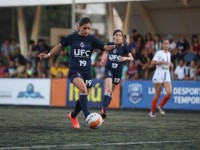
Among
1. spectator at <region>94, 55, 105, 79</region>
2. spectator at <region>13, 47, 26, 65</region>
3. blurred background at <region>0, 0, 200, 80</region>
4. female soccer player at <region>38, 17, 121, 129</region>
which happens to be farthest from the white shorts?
spectator at <region>13, 47, 26, 65</region>

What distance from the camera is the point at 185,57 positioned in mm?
23969

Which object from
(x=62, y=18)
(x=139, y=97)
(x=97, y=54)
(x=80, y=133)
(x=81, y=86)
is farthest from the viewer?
(x=62, y=18)

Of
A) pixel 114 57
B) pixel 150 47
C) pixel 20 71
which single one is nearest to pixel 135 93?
pixel 150 47

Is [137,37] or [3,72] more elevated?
[137,37]

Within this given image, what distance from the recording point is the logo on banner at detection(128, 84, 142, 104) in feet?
76.6

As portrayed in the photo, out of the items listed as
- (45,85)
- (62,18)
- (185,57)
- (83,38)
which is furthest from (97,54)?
(62,18)

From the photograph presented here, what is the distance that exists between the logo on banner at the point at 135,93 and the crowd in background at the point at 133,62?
828 mm

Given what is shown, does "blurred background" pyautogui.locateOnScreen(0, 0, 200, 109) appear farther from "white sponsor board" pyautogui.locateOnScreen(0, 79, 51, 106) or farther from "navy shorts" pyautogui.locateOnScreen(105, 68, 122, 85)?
"navy shorts" pyautogui.locateOnScreen(105, 68, 122, 85)

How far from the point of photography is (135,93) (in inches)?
926

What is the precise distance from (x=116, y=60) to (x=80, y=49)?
4350mm

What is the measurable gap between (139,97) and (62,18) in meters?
32.6

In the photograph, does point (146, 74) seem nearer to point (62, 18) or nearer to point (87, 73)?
point (87, 73)

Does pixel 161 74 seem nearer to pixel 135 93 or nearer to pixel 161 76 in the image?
pixel 161 76

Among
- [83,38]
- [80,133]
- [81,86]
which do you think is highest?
[83,38]
